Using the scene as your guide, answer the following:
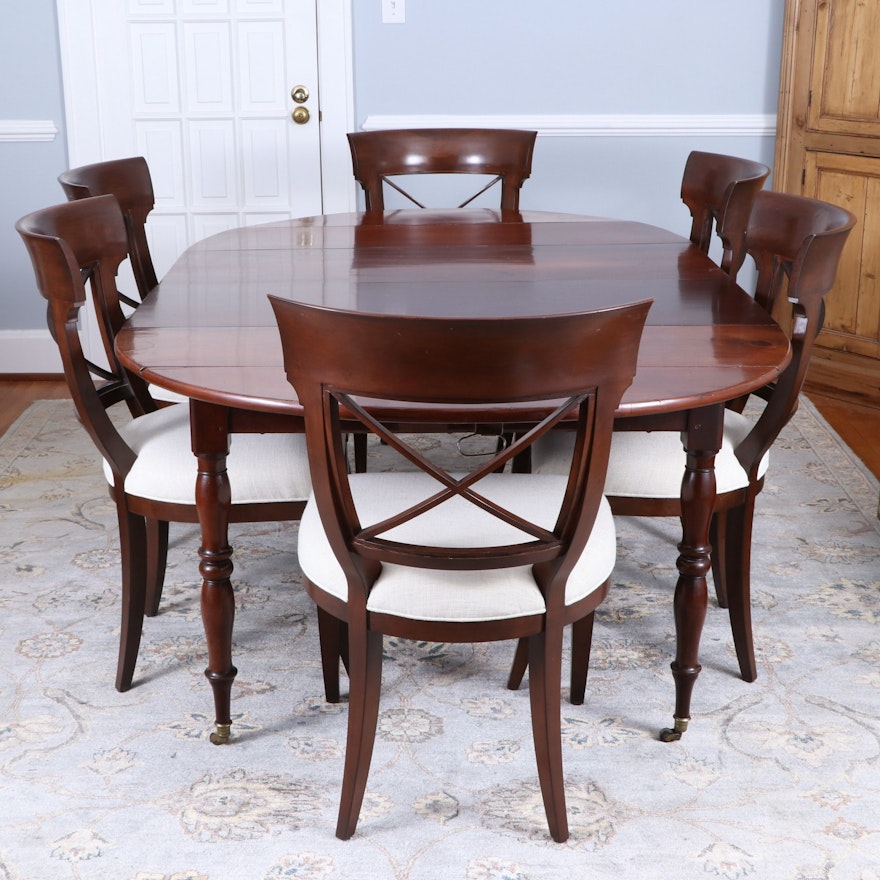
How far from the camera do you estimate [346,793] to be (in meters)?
1.72


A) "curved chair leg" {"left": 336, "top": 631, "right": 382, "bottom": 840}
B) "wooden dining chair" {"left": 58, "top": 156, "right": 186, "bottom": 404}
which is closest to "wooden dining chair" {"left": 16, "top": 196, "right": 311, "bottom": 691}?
"wooden dining chair" {"left": 58, "top": 156, "right": 186, "bottom": 404}

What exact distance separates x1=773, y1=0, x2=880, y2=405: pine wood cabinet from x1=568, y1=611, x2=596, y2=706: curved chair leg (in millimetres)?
2244

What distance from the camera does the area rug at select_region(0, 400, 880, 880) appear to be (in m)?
1.69

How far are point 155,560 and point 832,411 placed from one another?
8.27 ft

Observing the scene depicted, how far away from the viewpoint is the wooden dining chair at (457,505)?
1367 millimetres

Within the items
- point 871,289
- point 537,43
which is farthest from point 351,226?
point 871,289

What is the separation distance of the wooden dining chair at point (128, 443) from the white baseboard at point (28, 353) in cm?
214

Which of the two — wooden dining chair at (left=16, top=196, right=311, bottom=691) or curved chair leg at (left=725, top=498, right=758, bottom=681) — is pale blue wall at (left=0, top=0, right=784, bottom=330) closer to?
wooden dining chair at (left=16, top=196, right=311, bottom=691)

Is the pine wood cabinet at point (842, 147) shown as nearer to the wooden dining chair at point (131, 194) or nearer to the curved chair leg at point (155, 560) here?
the wooden dining chair at point (131, 194)

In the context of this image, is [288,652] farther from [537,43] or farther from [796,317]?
[537,43]

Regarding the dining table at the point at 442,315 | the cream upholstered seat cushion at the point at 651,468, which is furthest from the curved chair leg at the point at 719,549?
the dining table at the point at 442,315

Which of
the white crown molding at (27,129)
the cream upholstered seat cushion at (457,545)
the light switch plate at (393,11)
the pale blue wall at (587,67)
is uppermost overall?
the light switch plate at (393,11)

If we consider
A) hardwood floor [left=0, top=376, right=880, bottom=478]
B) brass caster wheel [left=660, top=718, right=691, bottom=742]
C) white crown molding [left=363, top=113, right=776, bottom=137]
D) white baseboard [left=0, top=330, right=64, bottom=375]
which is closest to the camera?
brass caster wheel [left=660, top=718, right=691, bottom=742]

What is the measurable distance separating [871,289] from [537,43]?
1464 mm
